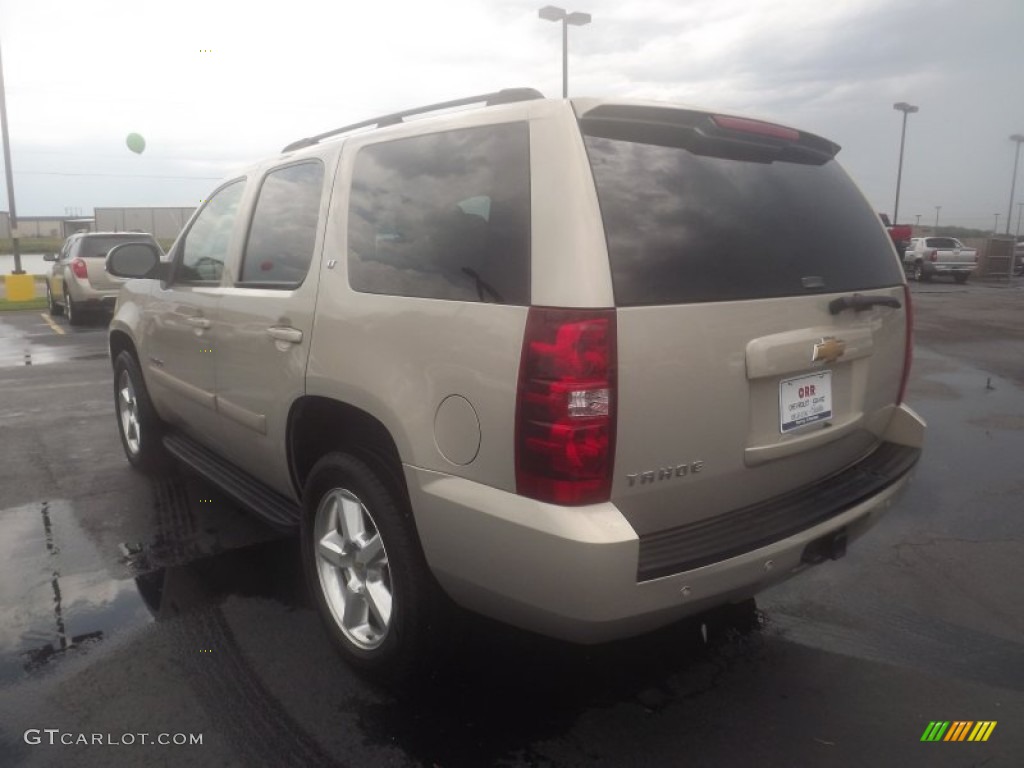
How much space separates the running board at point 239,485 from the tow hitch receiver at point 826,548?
6.42 ft

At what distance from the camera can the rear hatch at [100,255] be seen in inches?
565

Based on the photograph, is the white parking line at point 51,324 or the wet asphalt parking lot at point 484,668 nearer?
the wet asphalt parking lot at point 484,668

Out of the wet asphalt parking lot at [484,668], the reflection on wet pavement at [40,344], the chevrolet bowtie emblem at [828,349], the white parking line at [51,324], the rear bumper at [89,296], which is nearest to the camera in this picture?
the wet asphalt parking lot at [484,668]

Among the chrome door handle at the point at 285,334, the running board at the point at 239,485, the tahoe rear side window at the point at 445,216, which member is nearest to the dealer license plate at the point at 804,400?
the tahoe rear side window at the point at 445,216

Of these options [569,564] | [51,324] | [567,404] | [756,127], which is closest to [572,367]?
[567,404]

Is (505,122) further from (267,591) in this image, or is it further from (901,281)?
(267,591)

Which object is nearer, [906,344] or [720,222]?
[720,222]

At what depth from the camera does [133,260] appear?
4375 mm

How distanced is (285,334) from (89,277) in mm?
13213

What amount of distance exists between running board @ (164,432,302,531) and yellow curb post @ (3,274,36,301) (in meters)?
17.4

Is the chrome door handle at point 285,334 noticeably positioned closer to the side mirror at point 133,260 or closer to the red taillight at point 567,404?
the red taillight at point 567,404

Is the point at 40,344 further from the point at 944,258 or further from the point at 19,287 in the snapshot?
the point at 944,258

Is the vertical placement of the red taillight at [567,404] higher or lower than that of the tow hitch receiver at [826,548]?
higher

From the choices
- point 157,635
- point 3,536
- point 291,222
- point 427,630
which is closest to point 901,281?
point 427,630
